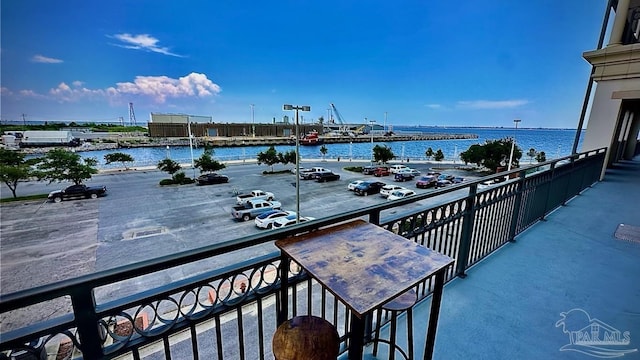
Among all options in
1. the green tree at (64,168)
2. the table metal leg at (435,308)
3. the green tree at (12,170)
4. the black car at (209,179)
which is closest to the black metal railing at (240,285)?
the table metal leg at (435,308)

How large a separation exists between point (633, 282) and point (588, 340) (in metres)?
1.39

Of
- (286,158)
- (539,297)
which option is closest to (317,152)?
(286,158)

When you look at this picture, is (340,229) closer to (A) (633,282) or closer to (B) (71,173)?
(A) (633,282)

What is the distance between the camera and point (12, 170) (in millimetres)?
16953

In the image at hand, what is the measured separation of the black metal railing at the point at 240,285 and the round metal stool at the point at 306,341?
13cm

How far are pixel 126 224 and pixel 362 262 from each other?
15.7 meters

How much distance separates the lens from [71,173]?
1842 cm

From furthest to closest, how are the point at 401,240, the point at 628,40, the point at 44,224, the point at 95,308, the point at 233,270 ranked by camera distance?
1. the point at 44,224
2. the point at 628,40
3. the point at 401,240
4. the point at 233,270
5. the point at 95,308

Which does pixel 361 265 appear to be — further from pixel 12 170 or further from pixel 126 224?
pixel 12 170

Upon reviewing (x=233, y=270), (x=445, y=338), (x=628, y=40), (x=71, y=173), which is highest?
(x=628, y=40)

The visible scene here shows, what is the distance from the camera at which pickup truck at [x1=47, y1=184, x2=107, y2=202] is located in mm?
17094

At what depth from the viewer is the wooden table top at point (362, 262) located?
3.12 ft

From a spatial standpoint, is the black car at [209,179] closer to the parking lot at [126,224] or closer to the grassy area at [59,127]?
the parking lot at [126,224]

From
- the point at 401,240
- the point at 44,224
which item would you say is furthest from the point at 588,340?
the point at 44,224
